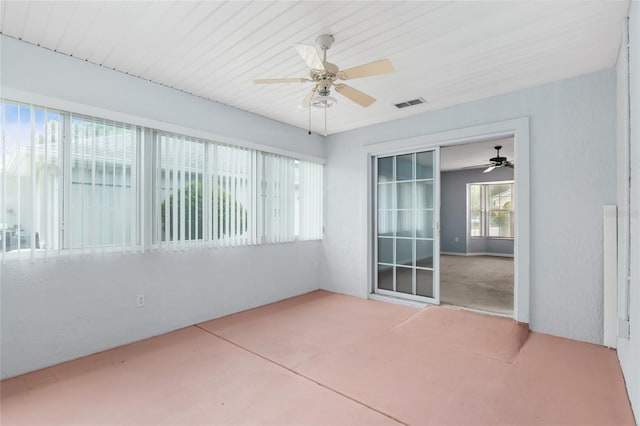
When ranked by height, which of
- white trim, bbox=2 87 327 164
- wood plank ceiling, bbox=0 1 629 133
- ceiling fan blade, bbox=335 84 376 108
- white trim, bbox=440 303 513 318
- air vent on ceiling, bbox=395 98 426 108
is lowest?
white trim, bbox=440 303 513 318

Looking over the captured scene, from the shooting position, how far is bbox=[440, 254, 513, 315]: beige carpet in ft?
13.2

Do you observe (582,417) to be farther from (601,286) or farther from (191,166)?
(191,166)

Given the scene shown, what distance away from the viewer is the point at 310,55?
6.48 feet

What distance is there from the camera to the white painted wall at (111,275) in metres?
2.30

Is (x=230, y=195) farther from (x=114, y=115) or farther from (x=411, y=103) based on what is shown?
(x=411, y=103)

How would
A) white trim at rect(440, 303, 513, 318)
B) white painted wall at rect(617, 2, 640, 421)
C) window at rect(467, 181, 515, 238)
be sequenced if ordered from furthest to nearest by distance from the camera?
window at rect(467, 181, 515, 238) < white trim at rect(440, 303, 513, 318) < white painted wall at rect(617, 2, 640, 421)

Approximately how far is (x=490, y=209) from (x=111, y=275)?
9.51 meters

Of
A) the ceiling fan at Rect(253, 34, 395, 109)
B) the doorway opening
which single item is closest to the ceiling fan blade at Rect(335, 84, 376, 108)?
the ceiling fan at Rect(253, 34, 395, 109)

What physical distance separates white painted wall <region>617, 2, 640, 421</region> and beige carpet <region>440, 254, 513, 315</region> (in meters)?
1.52

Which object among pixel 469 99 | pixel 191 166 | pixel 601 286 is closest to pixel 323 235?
pixel 191 166

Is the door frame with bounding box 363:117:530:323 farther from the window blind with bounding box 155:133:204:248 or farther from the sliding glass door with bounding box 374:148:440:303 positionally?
the window blind with bounding box 155:133:204:248

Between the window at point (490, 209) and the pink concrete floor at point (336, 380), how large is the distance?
21.7ft

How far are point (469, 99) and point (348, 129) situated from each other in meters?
1.78

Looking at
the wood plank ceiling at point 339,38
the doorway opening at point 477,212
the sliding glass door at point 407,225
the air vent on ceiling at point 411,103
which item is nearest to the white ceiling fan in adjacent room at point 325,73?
the wood plank ceiling at point 339,38
